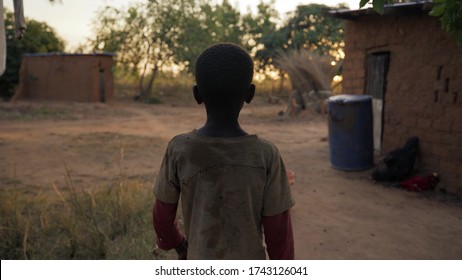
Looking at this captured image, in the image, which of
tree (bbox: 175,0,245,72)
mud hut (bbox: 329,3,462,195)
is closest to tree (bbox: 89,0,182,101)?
tree (bbox: 175,0,245,72)

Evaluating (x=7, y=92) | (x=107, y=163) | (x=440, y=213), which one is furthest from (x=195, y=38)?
(x=440, y=213)

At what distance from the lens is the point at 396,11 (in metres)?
5.66

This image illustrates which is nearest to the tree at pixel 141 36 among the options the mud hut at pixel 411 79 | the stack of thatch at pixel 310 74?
the stack of thatch at pixel 310 74

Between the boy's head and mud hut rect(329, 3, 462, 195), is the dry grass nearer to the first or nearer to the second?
the boy's head

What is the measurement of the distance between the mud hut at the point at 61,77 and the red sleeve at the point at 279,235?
52.7 ft

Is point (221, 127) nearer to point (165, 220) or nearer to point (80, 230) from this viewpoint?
point (165, 220)

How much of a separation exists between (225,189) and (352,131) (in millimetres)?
5155

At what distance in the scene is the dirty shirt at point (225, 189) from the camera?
1253 mm

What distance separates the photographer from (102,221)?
12.1ft

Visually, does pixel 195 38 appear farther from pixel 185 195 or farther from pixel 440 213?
pixel 185 195

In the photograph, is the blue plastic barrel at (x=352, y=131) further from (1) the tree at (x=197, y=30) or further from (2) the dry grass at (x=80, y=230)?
(1) the tree at (x=197, y=30)

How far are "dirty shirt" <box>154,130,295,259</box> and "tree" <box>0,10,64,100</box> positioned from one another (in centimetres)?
1772

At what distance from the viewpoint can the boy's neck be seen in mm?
1278

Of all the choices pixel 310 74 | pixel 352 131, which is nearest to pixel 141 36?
pixel 310 74
